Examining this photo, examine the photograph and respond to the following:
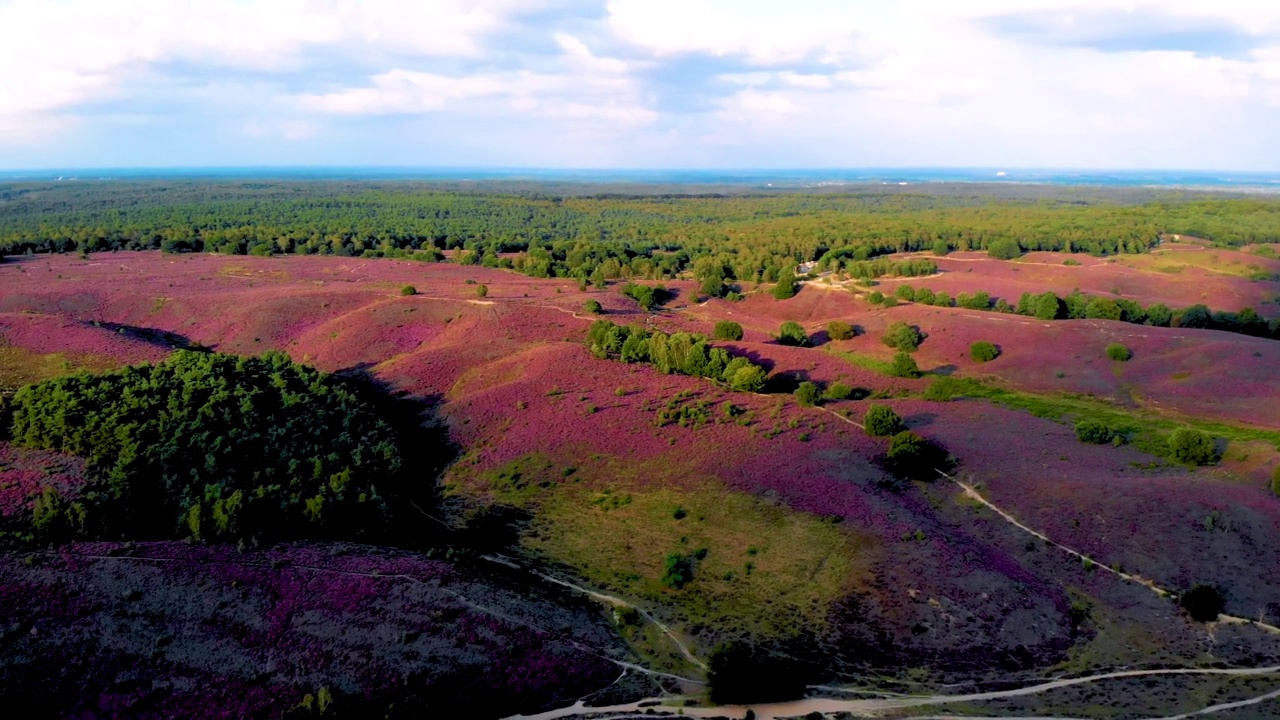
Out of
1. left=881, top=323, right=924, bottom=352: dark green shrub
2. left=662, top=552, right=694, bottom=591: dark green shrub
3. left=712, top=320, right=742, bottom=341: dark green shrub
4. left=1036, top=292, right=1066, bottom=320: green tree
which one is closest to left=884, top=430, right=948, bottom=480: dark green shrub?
left=662, top=552, right=694, bottom=591: dark green shrub

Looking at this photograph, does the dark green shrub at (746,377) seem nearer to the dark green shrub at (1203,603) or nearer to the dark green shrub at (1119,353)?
the dark green shrub at (1203,603)

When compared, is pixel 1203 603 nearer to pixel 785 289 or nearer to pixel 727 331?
pixel 727 331

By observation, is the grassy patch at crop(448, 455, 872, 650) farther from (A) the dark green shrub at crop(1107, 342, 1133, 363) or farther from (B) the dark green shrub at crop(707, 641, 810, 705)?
(A) the dark green shrub at crop(1107, 342, 1133, 363)

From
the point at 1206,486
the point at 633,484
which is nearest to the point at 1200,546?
the point at 1206,486

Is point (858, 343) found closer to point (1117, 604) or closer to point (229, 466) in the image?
point (1117, 604)

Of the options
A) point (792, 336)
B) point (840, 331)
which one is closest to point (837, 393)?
point (792, 336)
